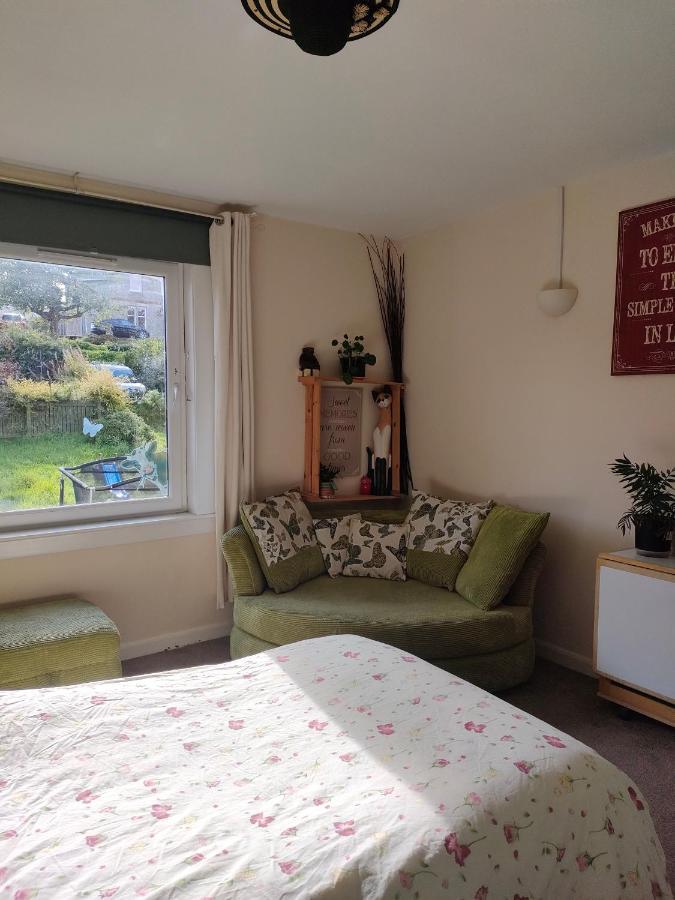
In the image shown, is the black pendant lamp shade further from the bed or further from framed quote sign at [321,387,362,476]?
framed quote sign at [321,387,362,476]

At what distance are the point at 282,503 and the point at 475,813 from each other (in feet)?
7.89

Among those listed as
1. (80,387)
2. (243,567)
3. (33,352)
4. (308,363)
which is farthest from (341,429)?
(33,352)

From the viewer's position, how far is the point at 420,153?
8.99 ft

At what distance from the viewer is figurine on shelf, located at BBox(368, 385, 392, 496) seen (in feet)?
13.3

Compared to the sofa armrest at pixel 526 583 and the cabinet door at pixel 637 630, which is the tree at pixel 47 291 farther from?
the cabinet door at pixel 637 630

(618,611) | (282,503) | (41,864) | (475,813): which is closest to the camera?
(41,864)

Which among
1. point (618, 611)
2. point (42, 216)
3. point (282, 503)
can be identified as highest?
point (42, 216)

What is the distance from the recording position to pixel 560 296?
314 centimetres

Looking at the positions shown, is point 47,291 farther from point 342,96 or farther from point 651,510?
point 651,510

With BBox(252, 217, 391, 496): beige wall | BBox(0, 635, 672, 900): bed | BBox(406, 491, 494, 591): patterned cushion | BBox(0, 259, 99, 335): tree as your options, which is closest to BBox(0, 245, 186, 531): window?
BBox(0, 259, 99, 335): tree

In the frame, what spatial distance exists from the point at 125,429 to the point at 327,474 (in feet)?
4.06

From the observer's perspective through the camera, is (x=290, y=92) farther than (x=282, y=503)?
No

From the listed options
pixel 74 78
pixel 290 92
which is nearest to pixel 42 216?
pixel 74 78

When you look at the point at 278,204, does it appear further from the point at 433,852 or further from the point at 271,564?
the point at 433,852
